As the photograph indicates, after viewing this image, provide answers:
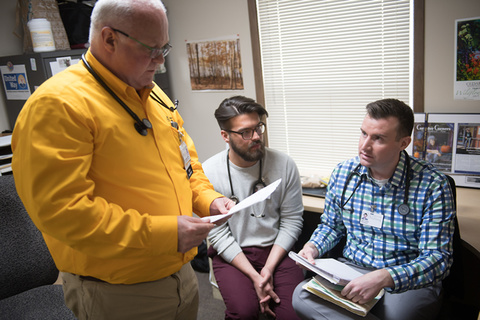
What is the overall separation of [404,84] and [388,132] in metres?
0.92

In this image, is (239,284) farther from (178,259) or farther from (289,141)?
(289,141)

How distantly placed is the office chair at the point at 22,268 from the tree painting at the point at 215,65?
1.77m

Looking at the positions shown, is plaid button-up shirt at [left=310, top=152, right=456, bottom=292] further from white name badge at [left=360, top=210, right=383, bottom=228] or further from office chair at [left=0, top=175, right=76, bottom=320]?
office chair at [left=0, top=175, right=76, bottom=320]

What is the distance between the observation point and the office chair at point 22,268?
1.74m

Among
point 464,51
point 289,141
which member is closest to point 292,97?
point 289,141

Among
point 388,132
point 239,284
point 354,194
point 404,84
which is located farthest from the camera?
point 404,84

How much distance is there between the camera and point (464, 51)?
2217 millimetres

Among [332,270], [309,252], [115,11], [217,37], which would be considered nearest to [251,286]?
[309,252]

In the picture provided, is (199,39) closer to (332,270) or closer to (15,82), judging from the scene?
(15,82)

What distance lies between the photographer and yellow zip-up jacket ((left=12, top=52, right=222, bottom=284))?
99 cm

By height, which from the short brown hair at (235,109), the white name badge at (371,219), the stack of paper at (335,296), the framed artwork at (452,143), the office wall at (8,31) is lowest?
the stack of paper at (335,296)

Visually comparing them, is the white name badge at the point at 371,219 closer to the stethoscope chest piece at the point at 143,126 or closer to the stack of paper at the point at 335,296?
the stack of paper at the point at 335,296

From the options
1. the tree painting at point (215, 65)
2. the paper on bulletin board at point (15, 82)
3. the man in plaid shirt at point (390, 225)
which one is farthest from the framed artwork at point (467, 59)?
the paper on bulletin board at point (15, 82)

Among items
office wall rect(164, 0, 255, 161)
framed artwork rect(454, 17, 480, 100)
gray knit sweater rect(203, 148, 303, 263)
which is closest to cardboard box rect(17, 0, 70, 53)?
office wall rect(164, 0, 255, 161)
